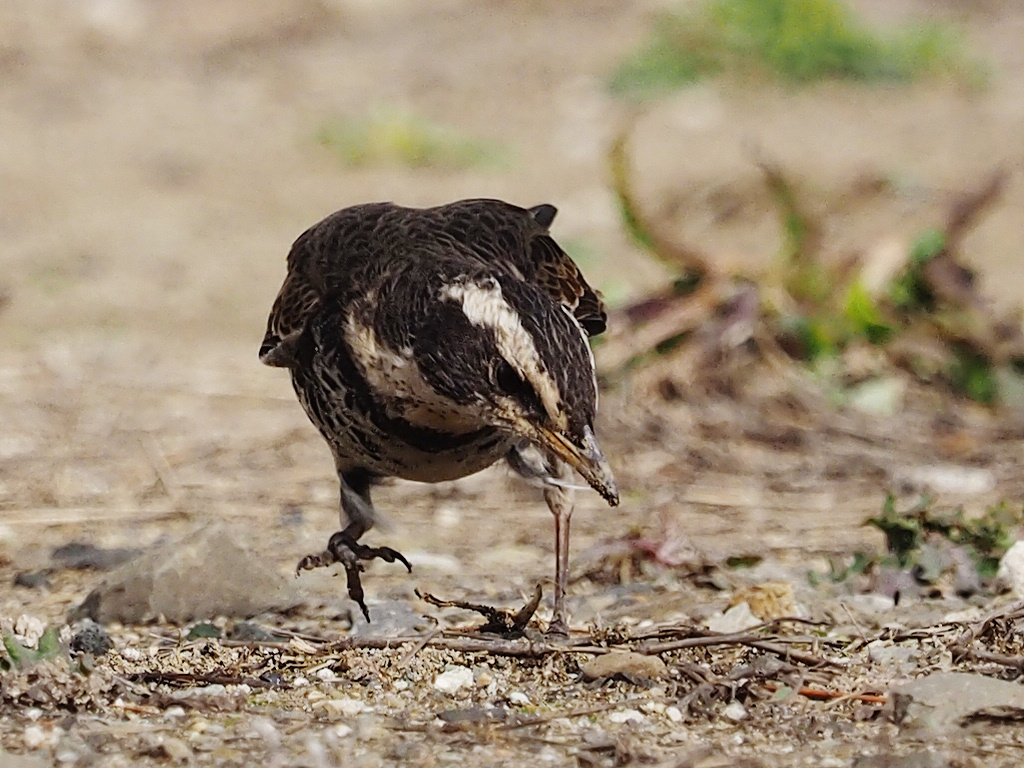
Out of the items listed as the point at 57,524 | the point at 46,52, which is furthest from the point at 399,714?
the point at 46,52

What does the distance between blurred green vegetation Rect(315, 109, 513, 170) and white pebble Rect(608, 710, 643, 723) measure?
10272mm

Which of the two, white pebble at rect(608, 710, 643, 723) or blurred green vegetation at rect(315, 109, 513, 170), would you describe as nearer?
white pebble at rect(608, 710, 643, 723)

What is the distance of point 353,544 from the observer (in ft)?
17.9

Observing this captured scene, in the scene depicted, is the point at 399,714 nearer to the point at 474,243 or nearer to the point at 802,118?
the point at 474,243

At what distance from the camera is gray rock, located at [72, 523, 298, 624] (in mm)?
5258

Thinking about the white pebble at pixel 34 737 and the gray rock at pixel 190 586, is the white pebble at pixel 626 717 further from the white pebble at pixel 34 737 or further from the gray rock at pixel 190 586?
the gray rock at pixel 190 586

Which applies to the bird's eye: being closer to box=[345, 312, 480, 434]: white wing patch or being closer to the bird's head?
the bird's head

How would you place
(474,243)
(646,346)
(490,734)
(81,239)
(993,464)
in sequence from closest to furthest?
(490,734) → (474,243) → (993,464) → (646,346) → (81,239)

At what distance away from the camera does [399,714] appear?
4219mm

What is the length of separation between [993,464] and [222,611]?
12.2ft

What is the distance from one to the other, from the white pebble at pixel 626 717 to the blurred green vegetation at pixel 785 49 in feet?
40.7

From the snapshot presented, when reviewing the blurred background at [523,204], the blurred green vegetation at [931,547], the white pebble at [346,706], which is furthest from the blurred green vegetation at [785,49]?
the white pebble at [346,706]

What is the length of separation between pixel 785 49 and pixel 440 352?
42.1 ft

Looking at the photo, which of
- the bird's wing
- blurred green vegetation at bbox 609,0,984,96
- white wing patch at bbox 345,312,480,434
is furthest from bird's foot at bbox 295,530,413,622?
blurred green vegetation at bbox 609,0,984,96
